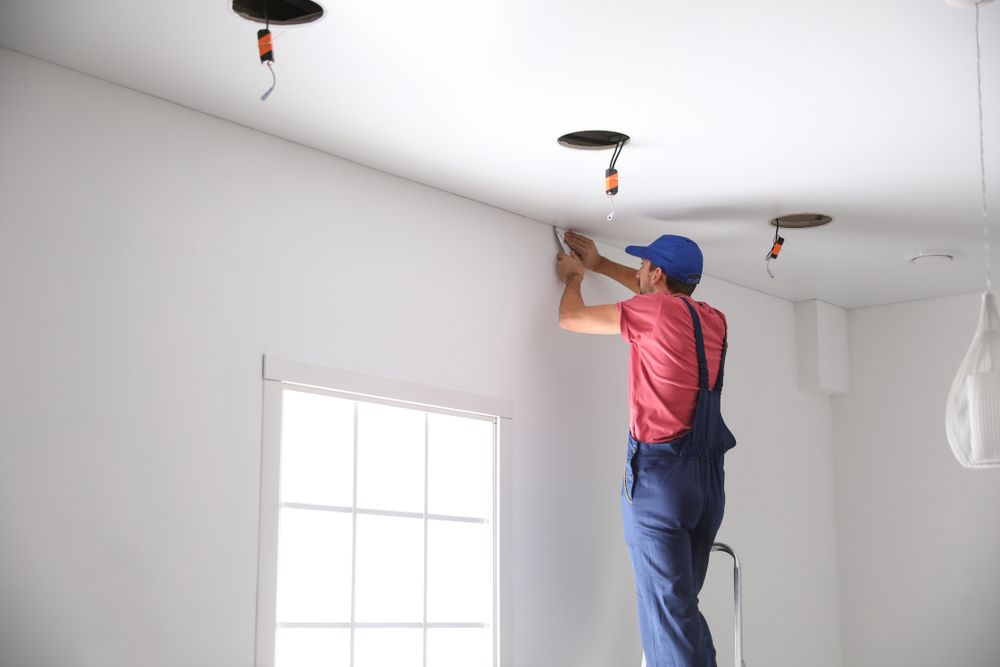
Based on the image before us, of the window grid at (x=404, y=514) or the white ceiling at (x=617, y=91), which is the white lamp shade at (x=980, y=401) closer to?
the white ceiling at (x=617, y=91)

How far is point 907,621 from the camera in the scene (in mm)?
6070

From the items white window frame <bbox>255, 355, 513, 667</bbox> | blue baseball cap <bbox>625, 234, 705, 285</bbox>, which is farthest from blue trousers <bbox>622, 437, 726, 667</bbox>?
blue baseball cap <bbox>625, 234, 705, 285</bbox>

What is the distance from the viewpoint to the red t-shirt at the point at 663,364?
165 inches

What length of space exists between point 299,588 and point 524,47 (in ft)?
6.21

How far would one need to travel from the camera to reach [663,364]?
4238 millimetres

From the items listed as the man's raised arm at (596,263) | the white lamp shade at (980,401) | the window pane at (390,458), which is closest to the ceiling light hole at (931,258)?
the man's raised arm at (596,263)

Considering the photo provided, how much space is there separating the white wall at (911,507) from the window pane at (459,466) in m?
2.70

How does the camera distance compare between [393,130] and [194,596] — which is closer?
[194,596]

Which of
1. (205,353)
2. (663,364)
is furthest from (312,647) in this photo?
(663,364)

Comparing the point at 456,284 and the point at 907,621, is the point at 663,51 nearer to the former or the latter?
the point at 456,284

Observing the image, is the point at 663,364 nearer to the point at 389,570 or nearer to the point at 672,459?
the point at 672,459

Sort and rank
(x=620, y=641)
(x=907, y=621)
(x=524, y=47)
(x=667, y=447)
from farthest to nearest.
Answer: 1. (x=907, y=621)
2. (x=620, y=641)
3. (x=667, y=447)
4. (x=524, y=47)

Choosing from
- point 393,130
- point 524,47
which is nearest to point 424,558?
point 393,130

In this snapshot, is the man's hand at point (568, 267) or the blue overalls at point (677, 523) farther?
the man's hand at point (568, 267)
